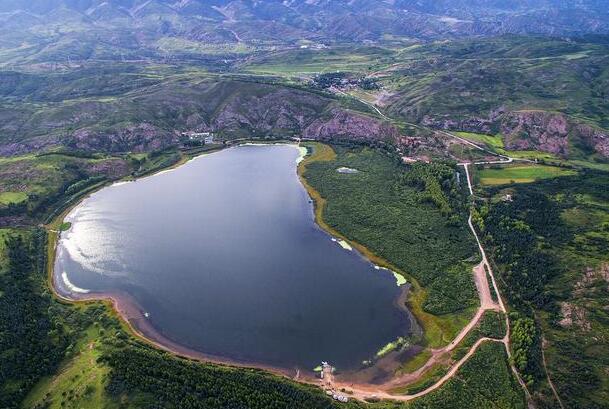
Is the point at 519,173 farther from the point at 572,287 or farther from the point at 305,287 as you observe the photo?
the point at 305,287

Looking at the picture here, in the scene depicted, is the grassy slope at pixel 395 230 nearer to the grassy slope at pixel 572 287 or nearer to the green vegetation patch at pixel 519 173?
the grassy slope at pixel 572 287

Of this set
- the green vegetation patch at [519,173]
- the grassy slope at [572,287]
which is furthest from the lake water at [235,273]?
the green vegetation patch at [519,173]

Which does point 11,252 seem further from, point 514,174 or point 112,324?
point 514,174

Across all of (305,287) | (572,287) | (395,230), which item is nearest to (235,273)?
(305,287)

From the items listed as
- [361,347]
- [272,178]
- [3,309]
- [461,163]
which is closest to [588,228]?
[461,163]

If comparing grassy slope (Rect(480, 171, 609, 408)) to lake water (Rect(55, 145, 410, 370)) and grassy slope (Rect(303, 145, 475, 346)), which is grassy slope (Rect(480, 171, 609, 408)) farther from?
lake water (Rect(55, 145, 410, 370))
